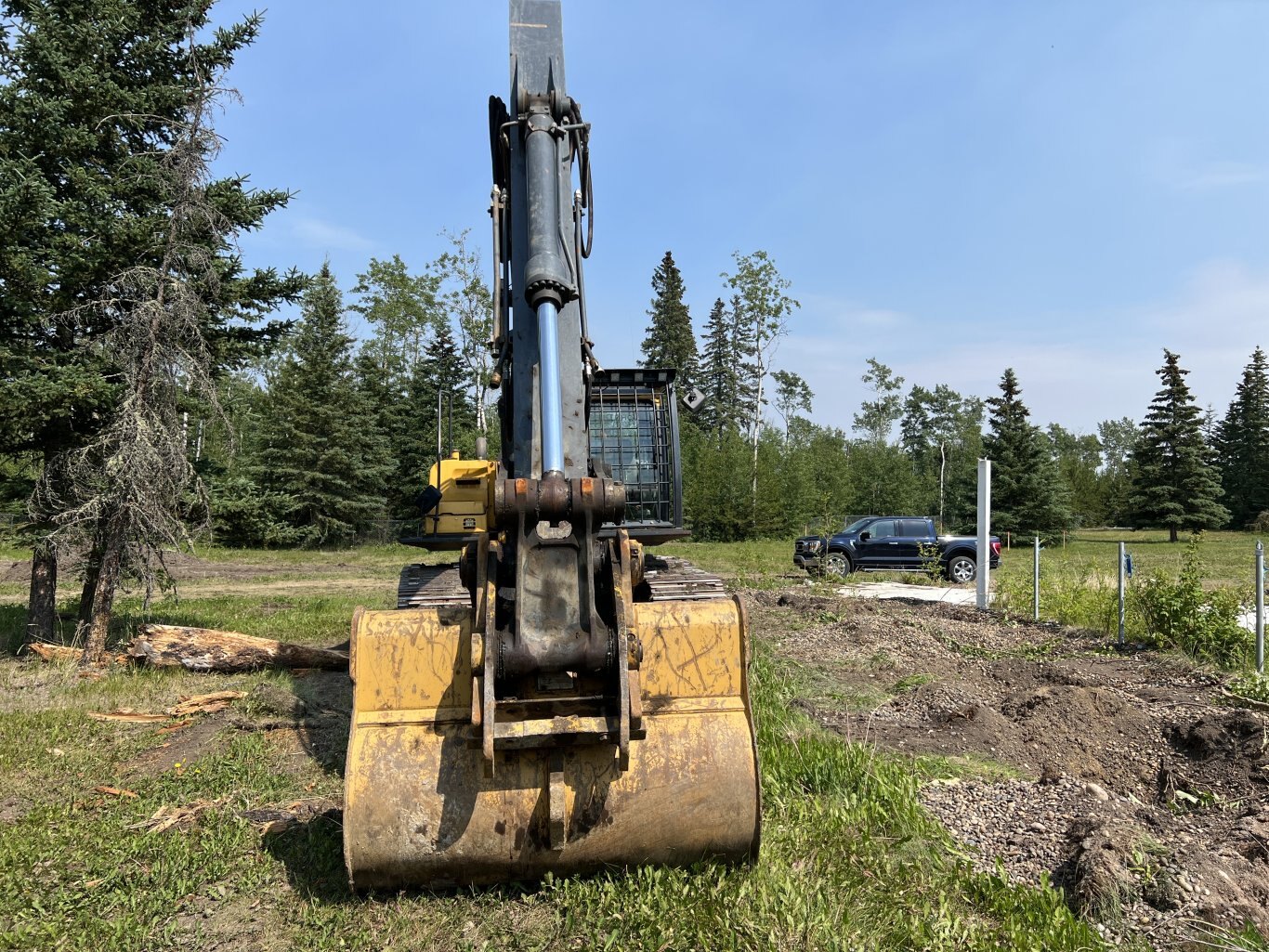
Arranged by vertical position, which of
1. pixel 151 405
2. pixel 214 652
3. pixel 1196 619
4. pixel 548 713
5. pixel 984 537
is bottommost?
pixel 214 652

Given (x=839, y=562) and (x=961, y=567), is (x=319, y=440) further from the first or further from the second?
(x=961, y=567)

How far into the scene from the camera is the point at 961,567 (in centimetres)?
2023

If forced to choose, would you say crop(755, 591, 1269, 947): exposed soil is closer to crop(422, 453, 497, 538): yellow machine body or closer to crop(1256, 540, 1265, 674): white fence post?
crop(1256, 540, 1265, 674): white fence post

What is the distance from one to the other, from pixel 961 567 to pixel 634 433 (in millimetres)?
14770

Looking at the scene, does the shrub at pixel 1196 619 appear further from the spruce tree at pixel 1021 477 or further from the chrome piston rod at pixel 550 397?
the spruce tree at pixel 1021 477

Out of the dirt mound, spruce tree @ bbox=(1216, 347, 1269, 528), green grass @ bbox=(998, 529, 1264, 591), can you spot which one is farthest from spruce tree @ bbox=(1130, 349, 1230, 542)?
the dirt mound

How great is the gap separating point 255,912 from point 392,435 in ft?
113

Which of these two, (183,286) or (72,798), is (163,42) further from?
(72,798)

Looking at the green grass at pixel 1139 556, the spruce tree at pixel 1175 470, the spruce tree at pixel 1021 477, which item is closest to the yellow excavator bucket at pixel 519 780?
the green grass at pixel 1139 556

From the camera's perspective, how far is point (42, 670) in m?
8.26

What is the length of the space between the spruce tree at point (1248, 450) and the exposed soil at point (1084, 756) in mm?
48718

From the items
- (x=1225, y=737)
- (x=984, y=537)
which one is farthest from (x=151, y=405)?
(x=984, y=537)

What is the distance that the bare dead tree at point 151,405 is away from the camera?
27.2 feet

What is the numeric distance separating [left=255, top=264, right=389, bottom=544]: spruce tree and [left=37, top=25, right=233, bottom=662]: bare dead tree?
70.9ft
